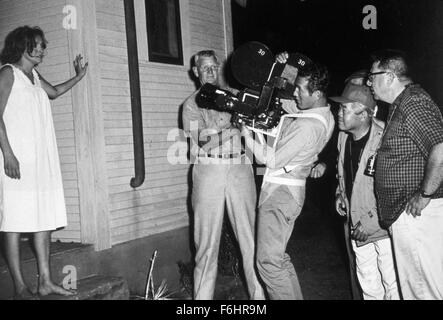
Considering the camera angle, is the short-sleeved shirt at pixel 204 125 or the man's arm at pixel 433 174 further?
the short-sleeved shirt at pixel 204 125

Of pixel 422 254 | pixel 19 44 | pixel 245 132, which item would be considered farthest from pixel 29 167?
pixel 422 254

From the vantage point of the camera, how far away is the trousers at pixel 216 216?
4.02 metres

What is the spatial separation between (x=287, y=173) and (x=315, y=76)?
2.98ft

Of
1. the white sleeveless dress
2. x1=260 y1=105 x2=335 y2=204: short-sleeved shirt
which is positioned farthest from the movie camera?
the white sleeveless dress

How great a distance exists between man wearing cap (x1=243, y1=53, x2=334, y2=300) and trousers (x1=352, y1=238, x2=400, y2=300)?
0.81 m

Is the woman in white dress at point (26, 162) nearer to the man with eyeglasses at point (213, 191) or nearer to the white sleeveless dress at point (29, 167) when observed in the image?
the white sleeveless dress at point (29, 167)

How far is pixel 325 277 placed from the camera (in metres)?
5.65

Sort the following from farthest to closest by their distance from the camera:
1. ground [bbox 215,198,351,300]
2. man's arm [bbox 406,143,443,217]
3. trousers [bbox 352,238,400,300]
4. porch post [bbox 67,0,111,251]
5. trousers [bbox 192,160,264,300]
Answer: ground [bbox 215,198,351,300] < porch post [bbox 67,0,111,251] < trousers [bbox 192,160,264,300] < trousers [bbox 352,238,400,300] < man's arm [bbox 406,143,443,217]

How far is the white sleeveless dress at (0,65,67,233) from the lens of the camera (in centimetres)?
348

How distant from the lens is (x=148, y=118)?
5.37m

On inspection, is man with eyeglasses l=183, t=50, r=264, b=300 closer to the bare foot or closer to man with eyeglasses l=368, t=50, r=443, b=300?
the bare foot

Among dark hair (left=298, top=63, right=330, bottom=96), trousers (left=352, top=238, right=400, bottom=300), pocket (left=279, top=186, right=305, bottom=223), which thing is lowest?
trousers (left=352, top=238, right=400, bottom=300)

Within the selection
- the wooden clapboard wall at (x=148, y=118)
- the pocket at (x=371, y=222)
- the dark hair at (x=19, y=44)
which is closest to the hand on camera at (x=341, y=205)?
the pocket at (x=371, y=222)
